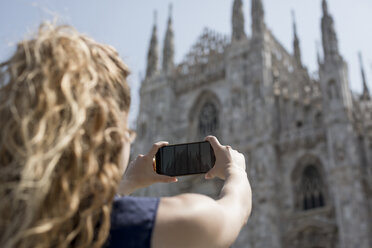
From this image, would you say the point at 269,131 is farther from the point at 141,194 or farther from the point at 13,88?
the point at 13,88

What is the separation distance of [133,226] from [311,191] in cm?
1757

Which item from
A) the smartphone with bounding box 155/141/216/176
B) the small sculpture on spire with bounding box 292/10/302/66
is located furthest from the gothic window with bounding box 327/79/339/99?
the smartphone with bounding box 155/141/216/176

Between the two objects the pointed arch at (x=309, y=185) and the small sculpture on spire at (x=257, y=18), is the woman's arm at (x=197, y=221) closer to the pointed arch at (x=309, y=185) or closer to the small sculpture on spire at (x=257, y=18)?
the pointed arch at (x=309, y=185)

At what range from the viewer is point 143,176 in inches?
70.2

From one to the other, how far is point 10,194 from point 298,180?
711 inches

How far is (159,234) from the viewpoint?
1.12 m

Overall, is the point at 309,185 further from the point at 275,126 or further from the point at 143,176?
the point at 143,176

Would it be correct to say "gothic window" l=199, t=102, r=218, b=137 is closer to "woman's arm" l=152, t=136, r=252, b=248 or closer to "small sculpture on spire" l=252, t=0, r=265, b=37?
"small sculpture on spire" l=252, t=0, r=265, b=37

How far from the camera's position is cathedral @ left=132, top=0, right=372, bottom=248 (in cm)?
1647

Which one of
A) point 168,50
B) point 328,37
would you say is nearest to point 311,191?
point 328,37

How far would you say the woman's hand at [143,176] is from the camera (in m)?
1.75

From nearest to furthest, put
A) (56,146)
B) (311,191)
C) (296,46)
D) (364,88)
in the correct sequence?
(56,146), (311,191), (364,88), (296,46)

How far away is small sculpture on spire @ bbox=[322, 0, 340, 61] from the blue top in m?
18.7

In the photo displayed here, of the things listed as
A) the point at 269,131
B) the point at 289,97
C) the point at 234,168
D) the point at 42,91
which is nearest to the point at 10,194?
the point at 42,91
